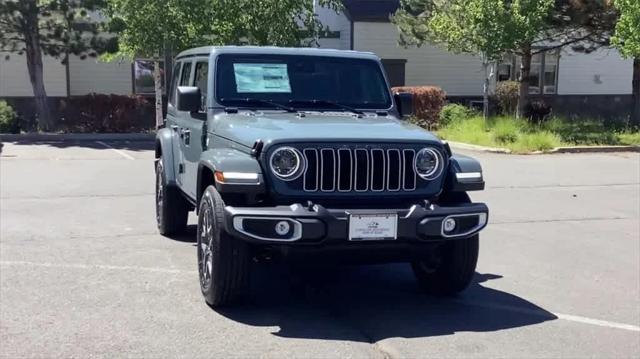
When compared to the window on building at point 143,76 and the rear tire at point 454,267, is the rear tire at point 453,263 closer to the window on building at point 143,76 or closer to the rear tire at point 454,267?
the rear tire at point 454,267

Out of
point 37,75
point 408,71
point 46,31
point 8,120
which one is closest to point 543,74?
point 408,71

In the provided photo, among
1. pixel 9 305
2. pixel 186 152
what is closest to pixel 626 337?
pixel 186 152

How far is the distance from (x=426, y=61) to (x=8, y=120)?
1460cm

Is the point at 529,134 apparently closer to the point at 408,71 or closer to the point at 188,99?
the point at 408,71

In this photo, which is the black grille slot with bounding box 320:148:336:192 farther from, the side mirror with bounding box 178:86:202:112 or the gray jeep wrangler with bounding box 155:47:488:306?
the side mirror with bounding box 178:86:202:112

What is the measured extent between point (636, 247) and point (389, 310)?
150 inches

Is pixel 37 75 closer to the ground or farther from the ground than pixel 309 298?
farther from the ground

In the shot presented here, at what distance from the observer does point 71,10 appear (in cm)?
2095

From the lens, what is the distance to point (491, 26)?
1911 centimetres

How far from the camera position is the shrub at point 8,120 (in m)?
21.1

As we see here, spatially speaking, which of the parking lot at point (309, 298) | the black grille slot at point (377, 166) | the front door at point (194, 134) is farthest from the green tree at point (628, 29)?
the black grille slot at point (377, 166)

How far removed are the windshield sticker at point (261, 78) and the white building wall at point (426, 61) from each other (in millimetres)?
20517

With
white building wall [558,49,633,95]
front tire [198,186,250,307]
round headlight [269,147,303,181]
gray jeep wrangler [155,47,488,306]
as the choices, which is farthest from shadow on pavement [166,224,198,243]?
white building wall [558,49,633,95]

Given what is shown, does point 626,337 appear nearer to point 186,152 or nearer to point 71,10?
point 186,152
